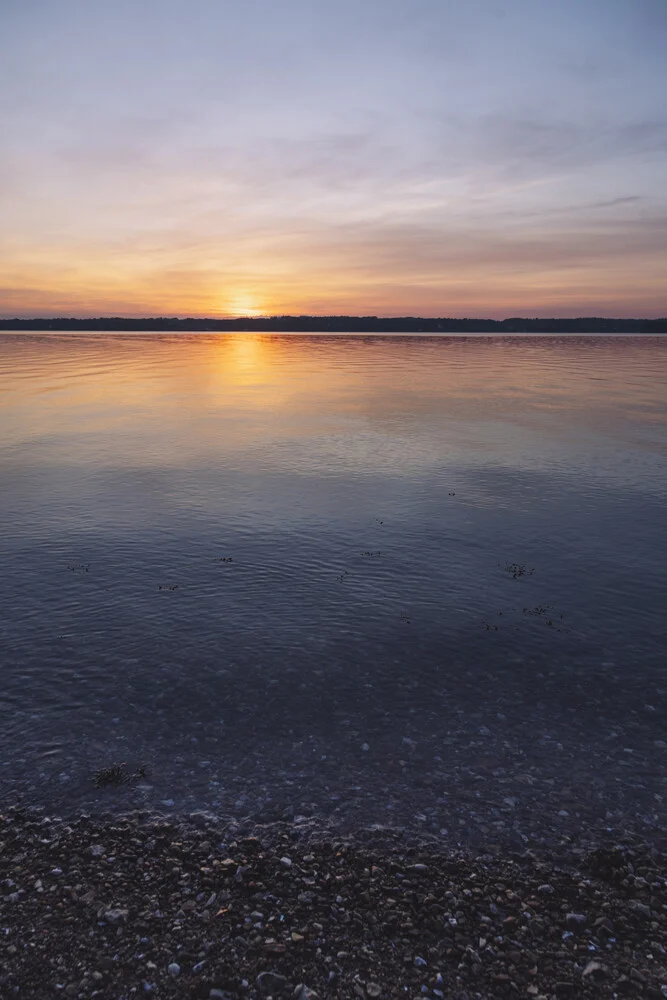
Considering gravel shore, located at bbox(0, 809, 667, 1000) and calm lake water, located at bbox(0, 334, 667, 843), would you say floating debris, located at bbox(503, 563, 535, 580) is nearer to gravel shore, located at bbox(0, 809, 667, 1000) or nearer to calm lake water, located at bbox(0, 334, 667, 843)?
calm lake water, located at bbox(0, 334, 667, 843)

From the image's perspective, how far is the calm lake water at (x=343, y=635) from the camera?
12.5 meters

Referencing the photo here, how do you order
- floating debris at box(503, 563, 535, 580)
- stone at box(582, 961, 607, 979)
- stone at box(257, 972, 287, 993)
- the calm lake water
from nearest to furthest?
stone at box(257, 972, 287, 993), stone at box(582, 961, 607, 979), the calm lake water, floating debris at box(503, 563, 535, 580)

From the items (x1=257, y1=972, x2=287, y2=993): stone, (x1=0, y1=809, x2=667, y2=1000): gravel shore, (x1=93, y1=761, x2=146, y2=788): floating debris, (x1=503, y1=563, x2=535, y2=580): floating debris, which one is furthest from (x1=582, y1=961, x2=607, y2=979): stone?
(x1=503, y1=563, x2=535, y2=580): floating debris

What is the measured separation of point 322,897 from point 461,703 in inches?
264

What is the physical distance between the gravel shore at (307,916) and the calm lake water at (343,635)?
0.83 meters

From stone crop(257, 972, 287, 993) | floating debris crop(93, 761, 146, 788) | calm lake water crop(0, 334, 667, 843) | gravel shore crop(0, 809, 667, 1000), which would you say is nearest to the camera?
stone crop(257, 972, 287, 993)

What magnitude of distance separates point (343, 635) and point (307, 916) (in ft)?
31.1

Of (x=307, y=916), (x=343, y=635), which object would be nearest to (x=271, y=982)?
(x=307, y=916)

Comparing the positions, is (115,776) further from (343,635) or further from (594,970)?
(594,970)

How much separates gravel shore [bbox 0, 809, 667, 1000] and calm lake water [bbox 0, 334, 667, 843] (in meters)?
Result: 0.83

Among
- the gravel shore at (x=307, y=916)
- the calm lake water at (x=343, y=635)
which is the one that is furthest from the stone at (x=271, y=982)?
the calm lake water at (x=343, y=635)

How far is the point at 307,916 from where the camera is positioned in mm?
9492

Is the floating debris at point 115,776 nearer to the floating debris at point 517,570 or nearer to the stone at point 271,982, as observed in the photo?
the stone at point 271,982

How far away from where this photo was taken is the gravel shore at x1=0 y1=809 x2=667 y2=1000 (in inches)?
Result: 334
